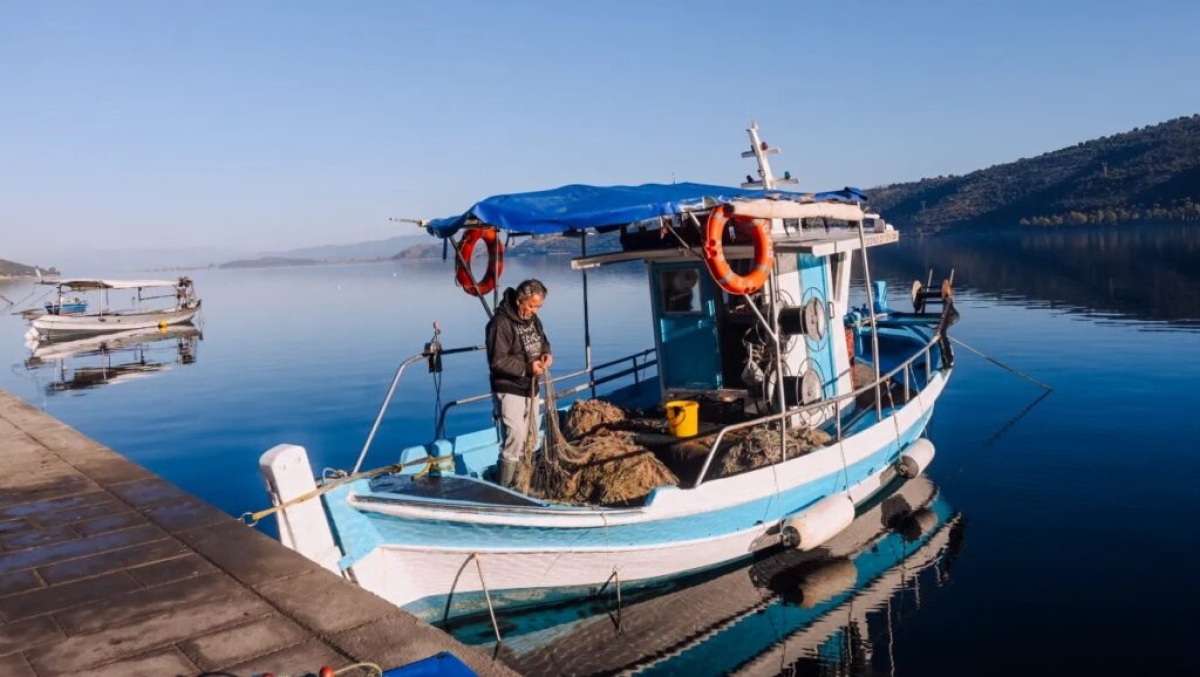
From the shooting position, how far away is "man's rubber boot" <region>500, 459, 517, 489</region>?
8.72 m

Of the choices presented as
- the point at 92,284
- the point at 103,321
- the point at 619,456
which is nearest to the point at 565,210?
the point at 619,456

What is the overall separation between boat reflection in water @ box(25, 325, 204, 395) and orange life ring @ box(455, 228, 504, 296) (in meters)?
24.7

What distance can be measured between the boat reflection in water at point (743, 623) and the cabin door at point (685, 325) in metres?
2.44

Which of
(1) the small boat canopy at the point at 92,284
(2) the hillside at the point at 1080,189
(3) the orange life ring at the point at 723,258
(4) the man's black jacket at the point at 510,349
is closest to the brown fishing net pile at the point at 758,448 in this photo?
(3) the orange life ring at the point at 723,258

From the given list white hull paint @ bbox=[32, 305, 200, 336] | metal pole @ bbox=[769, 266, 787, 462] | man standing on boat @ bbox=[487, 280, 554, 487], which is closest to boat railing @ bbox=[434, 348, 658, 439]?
man standing on boat @ bbox=[487, 280, 554, 487]

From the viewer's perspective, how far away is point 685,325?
35.8ft

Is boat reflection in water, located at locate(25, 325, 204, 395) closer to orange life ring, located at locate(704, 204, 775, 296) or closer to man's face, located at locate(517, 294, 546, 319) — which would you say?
man's face, located at locate(517, 294, 546, 319)

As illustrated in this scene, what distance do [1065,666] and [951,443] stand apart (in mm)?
7924

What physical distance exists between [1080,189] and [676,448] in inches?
5795

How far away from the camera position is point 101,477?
307 inches

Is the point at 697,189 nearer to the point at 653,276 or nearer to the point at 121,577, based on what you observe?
the point at 653,276

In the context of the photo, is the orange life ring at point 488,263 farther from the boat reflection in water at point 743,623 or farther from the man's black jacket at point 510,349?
the boat reflection in water at point 743,623

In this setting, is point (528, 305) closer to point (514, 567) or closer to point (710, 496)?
point (514, 567)

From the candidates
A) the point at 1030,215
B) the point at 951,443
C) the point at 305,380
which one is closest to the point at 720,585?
the point at 951,443
